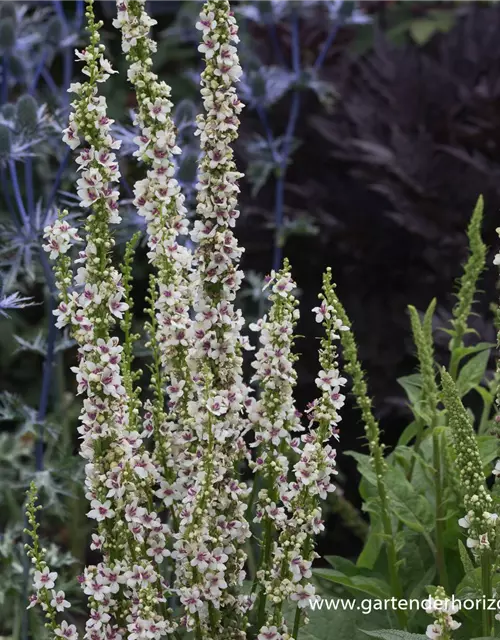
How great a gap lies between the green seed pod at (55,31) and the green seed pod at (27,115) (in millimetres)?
486

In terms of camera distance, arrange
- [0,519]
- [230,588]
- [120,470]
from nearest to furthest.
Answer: [120,470]
[230,588]
[0,519]

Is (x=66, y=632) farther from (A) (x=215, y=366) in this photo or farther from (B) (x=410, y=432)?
(B) (x=410, y=432)

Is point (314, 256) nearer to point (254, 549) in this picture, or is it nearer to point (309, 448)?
point (254, 549)

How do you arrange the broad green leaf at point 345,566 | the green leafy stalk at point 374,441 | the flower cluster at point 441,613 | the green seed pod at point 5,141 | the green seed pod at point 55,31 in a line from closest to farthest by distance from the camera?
the flower cluster at point 441,613 → the green leafy stalk at point 374,441 → the broad green leaf at point 345,566 → the green seed pod at point 5,141 → the green seed pod at point 55,31

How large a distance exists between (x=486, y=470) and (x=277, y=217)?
1.05m

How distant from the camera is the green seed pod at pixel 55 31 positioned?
2.41 meters

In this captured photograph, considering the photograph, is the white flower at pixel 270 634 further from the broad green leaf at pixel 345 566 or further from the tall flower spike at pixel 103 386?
the broad green leaf at pixel 345 566

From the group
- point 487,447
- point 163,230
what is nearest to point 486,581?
point 487,447

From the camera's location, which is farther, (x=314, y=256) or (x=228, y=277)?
(x=314, y=256)

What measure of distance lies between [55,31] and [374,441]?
1.43m

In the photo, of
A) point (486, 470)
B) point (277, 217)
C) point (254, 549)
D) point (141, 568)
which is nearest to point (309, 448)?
point (141, 568)

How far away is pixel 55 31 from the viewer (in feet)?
7.91

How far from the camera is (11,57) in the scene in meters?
2.39

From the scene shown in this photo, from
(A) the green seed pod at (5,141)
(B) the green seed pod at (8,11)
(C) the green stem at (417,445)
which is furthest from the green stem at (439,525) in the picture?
(B) the green seed pod at (8,11)
